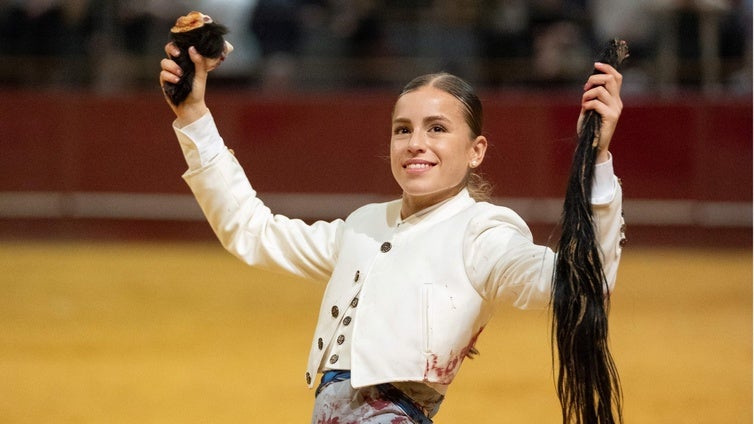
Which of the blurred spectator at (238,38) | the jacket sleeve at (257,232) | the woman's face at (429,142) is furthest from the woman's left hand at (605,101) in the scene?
the blurred spectator at (238,38)

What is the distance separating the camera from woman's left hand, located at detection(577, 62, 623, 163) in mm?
2371

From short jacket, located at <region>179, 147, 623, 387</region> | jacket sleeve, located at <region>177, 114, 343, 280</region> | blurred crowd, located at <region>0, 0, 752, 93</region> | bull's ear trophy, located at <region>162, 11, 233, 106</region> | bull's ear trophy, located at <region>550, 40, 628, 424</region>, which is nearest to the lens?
bull's ear trophy, located at <region>550, 40, 628, 424</region>

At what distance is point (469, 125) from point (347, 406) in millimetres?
678

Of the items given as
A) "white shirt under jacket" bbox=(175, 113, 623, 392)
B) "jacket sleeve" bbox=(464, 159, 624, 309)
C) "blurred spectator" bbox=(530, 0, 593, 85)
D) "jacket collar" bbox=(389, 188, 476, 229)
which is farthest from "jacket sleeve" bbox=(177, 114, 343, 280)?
"blurred spectator" bbox=(530, 0, 593, 85)

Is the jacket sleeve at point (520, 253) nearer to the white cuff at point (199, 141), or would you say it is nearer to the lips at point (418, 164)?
the lips at point (418, 164)

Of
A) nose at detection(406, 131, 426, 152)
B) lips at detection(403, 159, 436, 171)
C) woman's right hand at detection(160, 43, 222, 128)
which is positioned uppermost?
woman's right hand at detection(160, 43, 222, 128)

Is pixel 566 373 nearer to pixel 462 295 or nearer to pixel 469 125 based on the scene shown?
pixel 462 295

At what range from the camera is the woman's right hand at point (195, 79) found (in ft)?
9.23

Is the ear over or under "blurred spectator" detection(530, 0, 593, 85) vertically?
Answer: under

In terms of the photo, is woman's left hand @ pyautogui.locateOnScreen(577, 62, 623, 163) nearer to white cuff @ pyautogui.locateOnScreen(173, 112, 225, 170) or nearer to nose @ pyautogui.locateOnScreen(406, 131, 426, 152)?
nose @ pyautogui.locateOnScreen(406, 131, 426, 152)

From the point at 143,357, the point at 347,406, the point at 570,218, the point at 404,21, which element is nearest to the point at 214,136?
the point at 347,406

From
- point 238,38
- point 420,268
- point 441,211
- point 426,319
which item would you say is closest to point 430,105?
point 441,211

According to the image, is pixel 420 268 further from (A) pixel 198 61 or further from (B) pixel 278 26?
(B) pixel 278 26

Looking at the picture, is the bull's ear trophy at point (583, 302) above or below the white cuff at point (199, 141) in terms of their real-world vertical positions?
below
